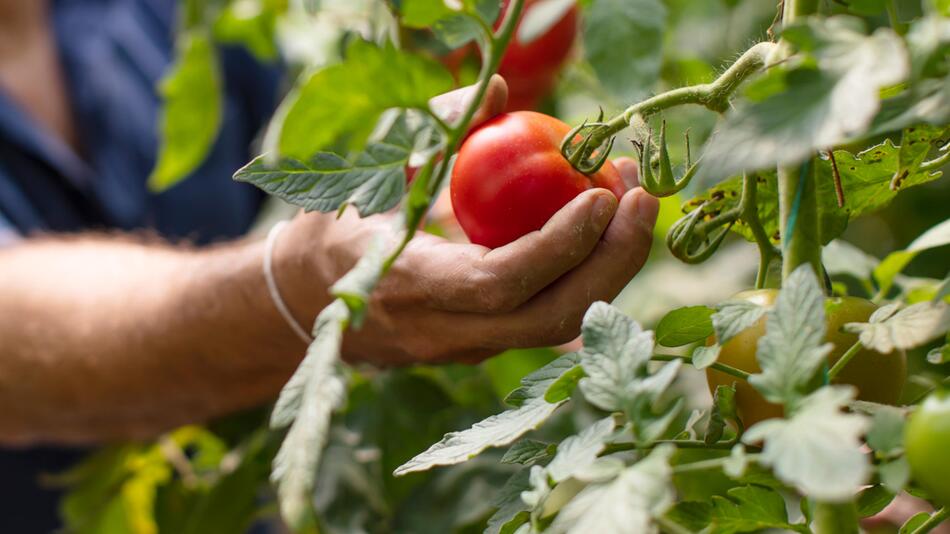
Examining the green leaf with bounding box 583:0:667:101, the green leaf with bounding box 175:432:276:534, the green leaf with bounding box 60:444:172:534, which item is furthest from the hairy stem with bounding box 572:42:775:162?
the green leaf with bounding box 60:444:172:534

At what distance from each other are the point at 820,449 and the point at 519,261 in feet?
0.68

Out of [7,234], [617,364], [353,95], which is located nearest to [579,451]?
[617,364]

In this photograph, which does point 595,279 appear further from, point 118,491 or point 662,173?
point 118,491

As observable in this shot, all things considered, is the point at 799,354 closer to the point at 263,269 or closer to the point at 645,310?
→ the point at 263,269

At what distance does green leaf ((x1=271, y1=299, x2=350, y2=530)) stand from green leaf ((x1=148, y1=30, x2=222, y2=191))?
62 cm

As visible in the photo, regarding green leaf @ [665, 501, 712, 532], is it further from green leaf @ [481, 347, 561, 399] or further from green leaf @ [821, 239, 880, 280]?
green leaf @ [481, 347, 561, 399]

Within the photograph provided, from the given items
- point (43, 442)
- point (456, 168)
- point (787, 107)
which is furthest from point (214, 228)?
point (787, 107)

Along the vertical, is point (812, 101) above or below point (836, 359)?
above

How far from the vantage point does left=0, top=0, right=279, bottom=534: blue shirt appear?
1.21m

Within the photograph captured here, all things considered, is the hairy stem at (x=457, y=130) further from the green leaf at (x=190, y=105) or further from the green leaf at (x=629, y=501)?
the green leaf at (x=190, y=105)

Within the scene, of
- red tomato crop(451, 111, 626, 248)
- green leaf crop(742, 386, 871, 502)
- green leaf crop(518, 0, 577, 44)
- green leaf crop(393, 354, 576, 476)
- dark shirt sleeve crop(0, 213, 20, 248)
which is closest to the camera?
green leaf crop(742, 386, 871, 502)

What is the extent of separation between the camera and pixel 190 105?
2.91 feet

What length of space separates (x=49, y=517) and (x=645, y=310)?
0.77 metres

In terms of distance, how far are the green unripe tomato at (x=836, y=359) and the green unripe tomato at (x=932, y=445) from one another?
98 millimetres
